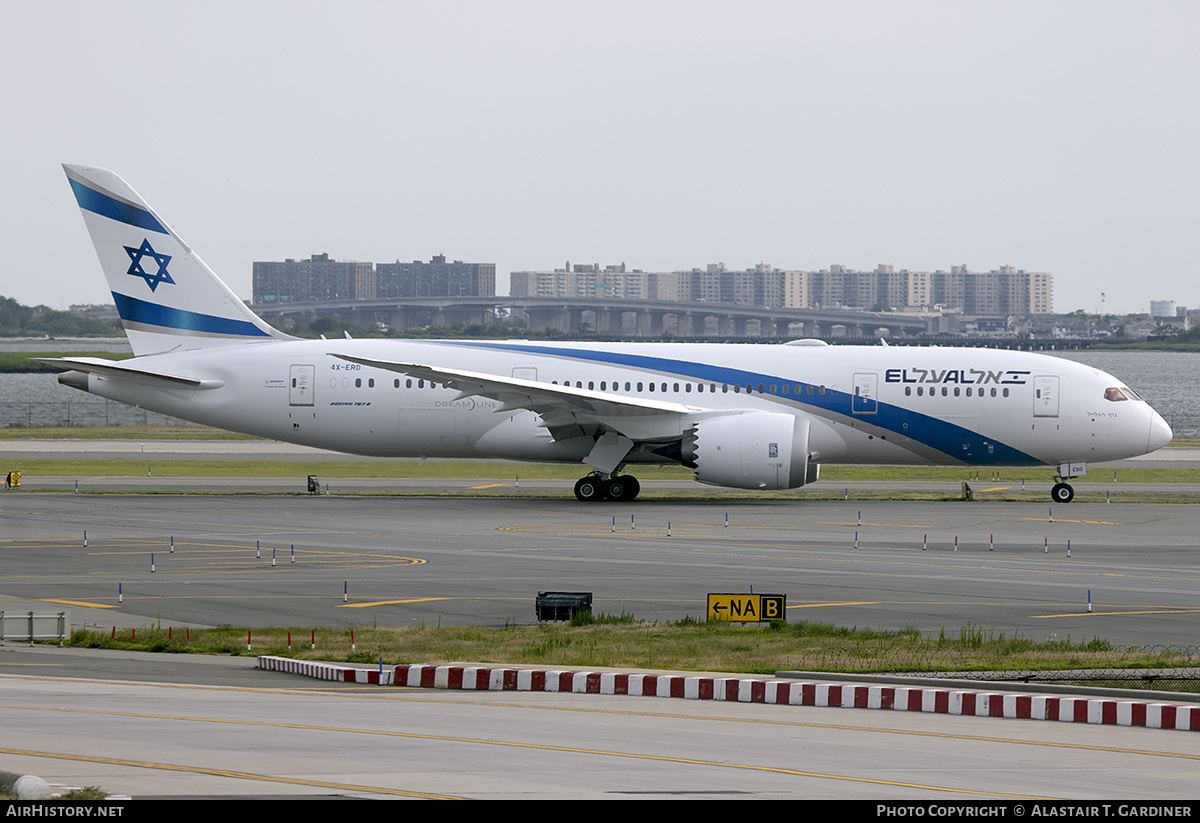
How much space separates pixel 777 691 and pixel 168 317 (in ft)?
113

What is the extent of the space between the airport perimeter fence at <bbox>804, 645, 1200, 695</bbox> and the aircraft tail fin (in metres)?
31.9

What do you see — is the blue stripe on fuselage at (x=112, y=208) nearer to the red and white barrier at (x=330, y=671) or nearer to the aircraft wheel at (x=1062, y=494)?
→ the red and white barrier at (x=330, y=671)

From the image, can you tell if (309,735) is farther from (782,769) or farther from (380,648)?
(380,648)

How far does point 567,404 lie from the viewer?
141 feet

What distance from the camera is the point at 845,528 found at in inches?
1500

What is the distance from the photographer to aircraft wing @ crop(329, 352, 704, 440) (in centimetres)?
4191

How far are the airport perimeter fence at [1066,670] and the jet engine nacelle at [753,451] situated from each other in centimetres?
2118

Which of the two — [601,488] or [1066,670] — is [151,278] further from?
[1066,670]

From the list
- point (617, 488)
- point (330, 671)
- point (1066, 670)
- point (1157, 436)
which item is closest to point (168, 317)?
point (617, 488)

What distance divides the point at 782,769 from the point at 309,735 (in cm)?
491

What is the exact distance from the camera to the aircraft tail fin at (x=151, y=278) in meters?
46.1

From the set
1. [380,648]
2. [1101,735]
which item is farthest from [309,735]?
[1101,735]

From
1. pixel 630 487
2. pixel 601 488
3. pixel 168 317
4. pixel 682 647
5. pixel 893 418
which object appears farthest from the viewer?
pixel 168 317

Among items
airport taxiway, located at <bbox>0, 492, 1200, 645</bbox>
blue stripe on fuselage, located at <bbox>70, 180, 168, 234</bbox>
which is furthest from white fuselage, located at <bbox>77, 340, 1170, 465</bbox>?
blue stripe on fuselage, located at <bbox>70, 180, 168, 234</bbox>
